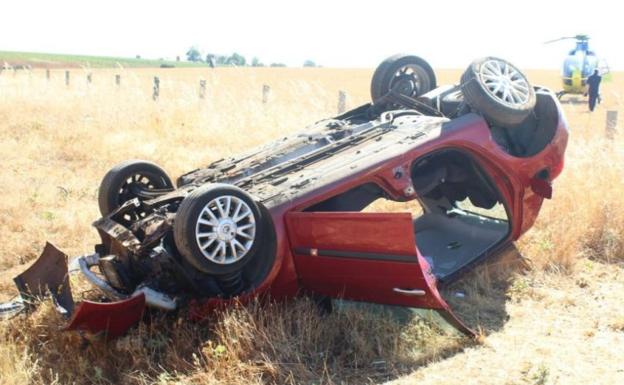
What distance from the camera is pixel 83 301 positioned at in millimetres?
3471

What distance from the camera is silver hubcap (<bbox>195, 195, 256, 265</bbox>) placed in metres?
3.66

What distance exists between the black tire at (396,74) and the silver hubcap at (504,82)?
926 mm

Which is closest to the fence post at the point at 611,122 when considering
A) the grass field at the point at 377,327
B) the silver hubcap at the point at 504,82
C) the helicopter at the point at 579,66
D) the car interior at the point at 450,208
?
the grass field at the point at 377,327

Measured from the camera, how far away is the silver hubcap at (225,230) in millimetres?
3662

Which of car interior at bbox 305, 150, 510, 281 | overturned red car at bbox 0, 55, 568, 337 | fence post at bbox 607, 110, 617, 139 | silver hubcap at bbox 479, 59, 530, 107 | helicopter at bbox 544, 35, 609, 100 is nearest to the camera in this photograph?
overturned red car at bbox 0, 55, 568, 337

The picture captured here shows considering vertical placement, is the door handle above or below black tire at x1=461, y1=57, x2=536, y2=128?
below

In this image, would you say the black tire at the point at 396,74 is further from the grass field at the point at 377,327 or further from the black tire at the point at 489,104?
the grass field at the point at 377,327

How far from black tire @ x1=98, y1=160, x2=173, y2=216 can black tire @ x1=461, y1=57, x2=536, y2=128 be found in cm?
229

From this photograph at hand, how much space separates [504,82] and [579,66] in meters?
21.4

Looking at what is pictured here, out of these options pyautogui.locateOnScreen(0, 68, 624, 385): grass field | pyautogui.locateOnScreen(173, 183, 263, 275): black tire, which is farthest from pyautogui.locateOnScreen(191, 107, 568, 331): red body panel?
pyautogui.locateOnScreen(173, 183, 263, 275): black tire

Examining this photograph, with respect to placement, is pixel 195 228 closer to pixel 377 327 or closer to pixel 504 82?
pixel 377 327

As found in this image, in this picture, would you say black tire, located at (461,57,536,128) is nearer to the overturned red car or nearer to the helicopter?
the overturned red car

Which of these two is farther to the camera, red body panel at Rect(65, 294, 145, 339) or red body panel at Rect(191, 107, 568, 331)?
red body panel at Rect(191, 107, 568, 331)

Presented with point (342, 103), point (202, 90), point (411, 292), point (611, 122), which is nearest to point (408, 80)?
point (411, 292)
